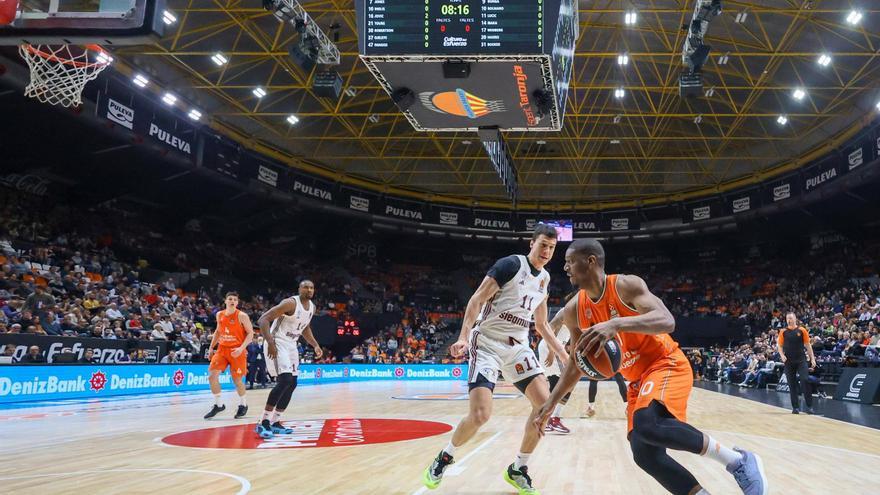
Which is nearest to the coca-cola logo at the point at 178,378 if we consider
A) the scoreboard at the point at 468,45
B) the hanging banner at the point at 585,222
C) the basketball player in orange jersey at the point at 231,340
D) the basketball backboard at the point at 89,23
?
the basketball player in orange jersey at the point at 231,340

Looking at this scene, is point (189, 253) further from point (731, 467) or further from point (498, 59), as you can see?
point (731, 467)

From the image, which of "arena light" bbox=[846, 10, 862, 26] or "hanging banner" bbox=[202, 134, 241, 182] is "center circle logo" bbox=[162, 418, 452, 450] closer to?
"arena light" bbox=[846, 10, 862, 26]

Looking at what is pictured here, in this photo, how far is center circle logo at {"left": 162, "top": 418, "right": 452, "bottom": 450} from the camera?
23.9 feet

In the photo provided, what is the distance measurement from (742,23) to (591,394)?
13.2m

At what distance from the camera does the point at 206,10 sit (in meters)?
17.4

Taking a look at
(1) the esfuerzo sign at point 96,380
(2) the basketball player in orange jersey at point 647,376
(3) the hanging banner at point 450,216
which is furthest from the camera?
(3) the hanging banner at point 450,216

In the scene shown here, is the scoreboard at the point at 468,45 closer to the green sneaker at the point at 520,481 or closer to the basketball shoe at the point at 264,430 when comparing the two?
the basketball shoe at the point at 264,430

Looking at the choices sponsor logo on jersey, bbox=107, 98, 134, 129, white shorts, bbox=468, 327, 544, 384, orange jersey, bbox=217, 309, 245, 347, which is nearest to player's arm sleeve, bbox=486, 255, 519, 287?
white shorts, bbox=468, 327, 544, 384

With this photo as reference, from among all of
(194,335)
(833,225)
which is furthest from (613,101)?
(194,335)

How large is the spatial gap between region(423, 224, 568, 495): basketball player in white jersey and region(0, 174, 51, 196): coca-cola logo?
23865 mm

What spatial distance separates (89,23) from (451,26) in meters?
5.56

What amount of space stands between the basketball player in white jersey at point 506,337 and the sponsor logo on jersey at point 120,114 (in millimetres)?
18568

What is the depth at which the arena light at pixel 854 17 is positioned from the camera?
55.5ft

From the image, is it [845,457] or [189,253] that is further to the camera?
[189,253]
